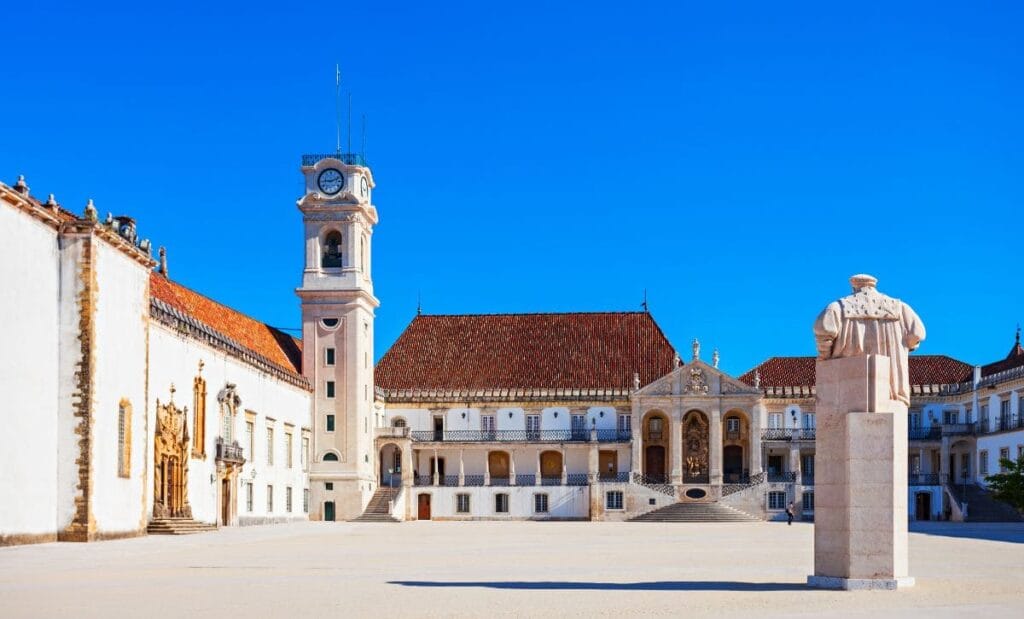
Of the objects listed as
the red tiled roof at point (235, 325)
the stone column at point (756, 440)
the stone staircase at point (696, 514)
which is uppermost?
the red tiled roof at point (235, 325)

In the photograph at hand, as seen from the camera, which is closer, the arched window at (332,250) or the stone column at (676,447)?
the arched window at (332,250)

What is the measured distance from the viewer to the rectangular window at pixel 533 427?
7100 cm

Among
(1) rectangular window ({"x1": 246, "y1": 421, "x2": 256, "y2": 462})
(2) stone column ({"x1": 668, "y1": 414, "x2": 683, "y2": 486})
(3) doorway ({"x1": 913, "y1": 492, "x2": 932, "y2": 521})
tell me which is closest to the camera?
(1) rectangular window ({"x1": 246, "y1": 421, "x2": 256, "y2": 462})

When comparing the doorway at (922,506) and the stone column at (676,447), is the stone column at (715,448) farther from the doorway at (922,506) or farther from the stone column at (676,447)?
the doorway at (922,506)

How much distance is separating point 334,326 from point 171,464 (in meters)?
20.6

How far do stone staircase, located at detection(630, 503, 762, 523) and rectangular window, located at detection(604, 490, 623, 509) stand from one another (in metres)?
1.35

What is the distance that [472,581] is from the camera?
1934 centimetres

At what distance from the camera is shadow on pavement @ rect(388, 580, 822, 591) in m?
17.8

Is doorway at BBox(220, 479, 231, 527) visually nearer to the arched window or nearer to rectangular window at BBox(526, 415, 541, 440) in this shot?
the arched window

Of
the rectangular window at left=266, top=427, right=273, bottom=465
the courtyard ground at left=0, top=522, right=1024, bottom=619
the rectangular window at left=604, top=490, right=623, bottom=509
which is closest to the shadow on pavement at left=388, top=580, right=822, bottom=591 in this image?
the courtyard ground at left=0, top=522, right=1024, bottom=619

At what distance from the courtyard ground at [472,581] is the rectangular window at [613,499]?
34147 millimetres

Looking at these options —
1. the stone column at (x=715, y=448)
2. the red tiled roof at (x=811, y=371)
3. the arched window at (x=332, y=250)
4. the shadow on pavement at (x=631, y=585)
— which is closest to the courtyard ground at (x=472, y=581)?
the shadow on pavement at (x=631, y=585)

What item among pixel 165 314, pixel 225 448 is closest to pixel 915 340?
pixel 165 314

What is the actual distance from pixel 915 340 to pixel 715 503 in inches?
1909
